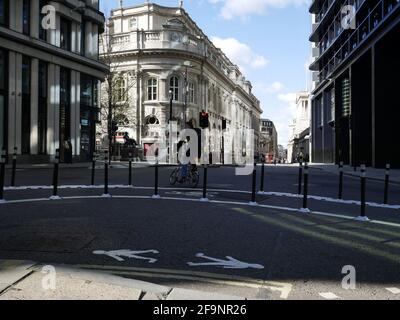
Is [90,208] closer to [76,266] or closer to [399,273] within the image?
[76,266]

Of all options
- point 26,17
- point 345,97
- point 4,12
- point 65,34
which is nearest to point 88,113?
point 65,34

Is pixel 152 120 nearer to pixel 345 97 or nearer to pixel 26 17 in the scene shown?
pixel 345 97

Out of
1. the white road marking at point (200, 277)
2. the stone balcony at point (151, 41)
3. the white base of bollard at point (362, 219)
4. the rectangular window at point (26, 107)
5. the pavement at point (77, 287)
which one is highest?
the stone balcony at point (151, 41)

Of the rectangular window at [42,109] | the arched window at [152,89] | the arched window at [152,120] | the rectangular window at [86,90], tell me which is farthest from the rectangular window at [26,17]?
the arched window at [152,89]

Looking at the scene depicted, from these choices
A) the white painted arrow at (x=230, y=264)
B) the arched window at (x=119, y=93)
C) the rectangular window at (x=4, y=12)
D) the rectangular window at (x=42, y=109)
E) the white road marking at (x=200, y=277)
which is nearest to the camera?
the white road marking at (x=200, y=277)

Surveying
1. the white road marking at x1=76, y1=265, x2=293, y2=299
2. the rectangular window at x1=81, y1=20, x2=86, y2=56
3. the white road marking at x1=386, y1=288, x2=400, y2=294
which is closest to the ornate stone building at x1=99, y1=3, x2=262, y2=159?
the rectangular window at x1=81, y1=20, x2=86, y2=56

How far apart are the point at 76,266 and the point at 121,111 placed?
50.5 meters

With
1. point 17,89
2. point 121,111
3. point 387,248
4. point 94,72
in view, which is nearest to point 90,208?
point 387,248

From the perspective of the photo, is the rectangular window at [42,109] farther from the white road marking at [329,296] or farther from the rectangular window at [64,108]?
the white road marking at [329,296]

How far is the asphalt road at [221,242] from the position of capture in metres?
4.33

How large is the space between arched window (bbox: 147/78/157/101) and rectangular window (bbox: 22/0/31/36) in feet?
105

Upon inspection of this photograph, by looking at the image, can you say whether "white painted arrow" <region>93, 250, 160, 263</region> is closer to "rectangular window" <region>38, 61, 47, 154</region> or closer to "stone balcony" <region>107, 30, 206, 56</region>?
"rectangular window" <region>38, 61, 47, 154</region>

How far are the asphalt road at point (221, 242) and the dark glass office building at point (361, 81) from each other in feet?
34.5
